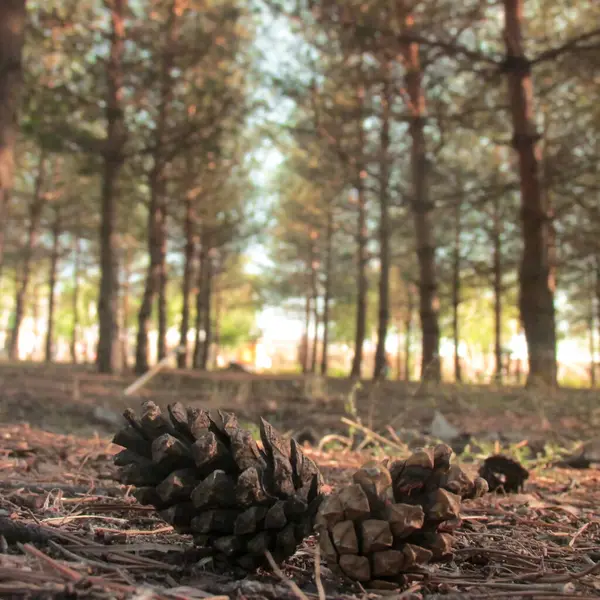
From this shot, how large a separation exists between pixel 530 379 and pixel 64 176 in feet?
55.2

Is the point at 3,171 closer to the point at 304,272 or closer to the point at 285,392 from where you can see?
the point at 285,392

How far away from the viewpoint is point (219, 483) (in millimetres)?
1225

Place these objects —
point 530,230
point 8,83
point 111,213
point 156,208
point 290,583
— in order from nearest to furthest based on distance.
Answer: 1. point 290,583
2. point 8,83
3. point 530,230
4. point 111,213
5. point 156,208

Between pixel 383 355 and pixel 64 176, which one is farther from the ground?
pixel 64 176

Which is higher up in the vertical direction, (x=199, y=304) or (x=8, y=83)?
(x=8, y=83)

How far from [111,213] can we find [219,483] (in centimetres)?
988

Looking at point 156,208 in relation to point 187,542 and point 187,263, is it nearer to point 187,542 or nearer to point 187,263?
point 187,263

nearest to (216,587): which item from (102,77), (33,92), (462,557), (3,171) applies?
(462,557)

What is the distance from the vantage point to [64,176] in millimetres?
19734

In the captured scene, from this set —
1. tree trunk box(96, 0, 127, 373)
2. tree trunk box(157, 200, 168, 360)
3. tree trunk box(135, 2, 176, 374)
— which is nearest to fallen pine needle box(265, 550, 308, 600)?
tree trunk box(135, 2, 176, 374)

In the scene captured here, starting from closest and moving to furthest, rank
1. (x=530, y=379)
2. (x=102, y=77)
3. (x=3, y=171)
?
(x=3, y=171), (x=530, y=379), (x=102, y=77)

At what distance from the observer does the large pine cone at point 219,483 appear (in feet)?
3.99

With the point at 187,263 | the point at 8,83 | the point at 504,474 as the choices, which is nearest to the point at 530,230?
the point at 504,474

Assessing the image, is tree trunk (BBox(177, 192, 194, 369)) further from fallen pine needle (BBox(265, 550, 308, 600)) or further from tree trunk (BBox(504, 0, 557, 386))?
fallen pine needle (BBox(265, 550, 308, 600))
